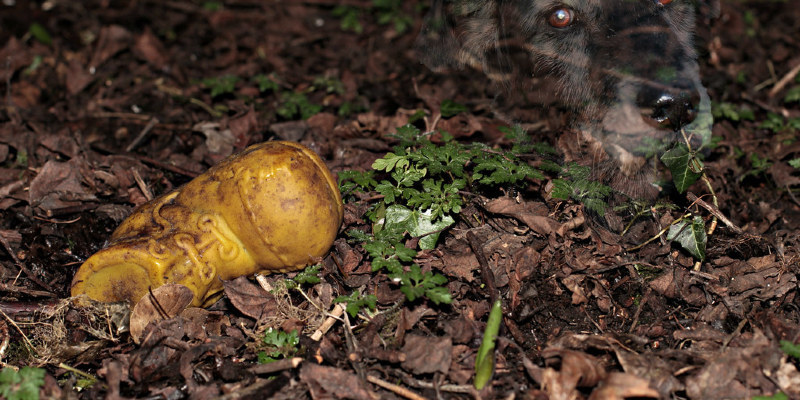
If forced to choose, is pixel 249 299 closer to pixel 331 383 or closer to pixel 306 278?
pixel 306 278

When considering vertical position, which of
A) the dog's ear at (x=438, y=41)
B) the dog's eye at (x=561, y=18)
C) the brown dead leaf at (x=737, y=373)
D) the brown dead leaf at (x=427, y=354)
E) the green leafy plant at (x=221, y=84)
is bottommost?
the brown dead leaf at (x=737, y=373)

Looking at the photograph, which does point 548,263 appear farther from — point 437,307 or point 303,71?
point 303,71

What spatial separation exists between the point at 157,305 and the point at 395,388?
107 cm

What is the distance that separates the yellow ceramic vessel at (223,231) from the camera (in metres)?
2.65

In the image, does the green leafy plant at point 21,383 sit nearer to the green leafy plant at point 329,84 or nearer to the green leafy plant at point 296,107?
the green leafy plant at point 296,107

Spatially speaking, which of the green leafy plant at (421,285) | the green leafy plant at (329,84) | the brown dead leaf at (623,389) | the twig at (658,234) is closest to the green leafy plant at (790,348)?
the brown dead leaf at (623,389)

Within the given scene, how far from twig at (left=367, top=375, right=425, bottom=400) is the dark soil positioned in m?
0.02

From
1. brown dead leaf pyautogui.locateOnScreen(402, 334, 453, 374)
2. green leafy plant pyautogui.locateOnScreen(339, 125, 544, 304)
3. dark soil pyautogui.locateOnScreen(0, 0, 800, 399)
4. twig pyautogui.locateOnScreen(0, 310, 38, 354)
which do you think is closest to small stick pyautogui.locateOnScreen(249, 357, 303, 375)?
dark soil pyautogui.locateOnScreen(0, 0, 800, 399)

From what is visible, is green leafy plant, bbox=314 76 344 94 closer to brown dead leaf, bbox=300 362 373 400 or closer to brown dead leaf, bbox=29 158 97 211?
brown dead leaf, bbox=29 158 97 211

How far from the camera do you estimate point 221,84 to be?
457 cm

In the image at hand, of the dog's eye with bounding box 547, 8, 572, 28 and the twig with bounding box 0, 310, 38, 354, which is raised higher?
the dog's eye with bounding box 547, 8, 572, 28

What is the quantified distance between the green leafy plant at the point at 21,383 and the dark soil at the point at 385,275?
10 cm

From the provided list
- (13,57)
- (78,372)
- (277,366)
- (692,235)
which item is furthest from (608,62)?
(13,57)

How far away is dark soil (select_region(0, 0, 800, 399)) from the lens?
2.51 metres
